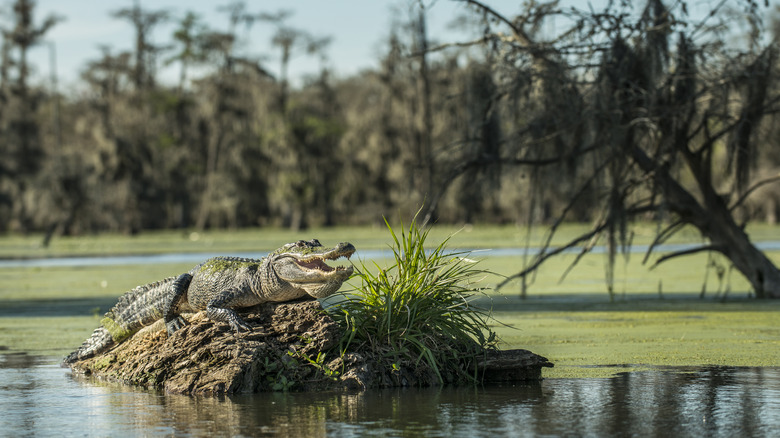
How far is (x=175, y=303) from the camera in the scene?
939cm

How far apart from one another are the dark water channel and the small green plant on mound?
1.28 ft

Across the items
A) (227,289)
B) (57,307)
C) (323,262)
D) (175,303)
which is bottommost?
(57,307)

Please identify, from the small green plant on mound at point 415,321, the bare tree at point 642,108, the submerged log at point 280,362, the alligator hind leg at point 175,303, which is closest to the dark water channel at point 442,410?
the submerged log at point 280,362

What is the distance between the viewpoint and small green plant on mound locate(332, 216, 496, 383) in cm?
842

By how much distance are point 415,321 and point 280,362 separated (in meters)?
1.13

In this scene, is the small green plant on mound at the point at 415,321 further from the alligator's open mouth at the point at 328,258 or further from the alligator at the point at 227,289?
the alligator at the point at 227,289

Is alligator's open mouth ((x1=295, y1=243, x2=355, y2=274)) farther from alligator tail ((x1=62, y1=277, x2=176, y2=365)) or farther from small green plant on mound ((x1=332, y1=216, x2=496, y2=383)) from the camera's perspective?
alligator tail ((x1=62, y1=277, x2=176, y2=365))

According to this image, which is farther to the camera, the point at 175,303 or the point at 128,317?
the point at 128,317

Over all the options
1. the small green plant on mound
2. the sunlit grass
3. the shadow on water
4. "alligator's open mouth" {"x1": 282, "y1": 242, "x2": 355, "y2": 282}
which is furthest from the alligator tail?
the shadow on water

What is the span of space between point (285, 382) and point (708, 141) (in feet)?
30.0

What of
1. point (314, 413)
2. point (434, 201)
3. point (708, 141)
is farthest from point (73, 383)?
point (708, 141)

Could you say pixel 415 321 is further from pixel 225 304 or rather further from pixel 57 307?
pixel 57 307

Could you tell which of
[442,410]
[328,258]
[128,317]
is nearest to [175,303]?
[128,317]

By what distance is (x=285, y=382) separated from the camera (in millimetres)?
8141
